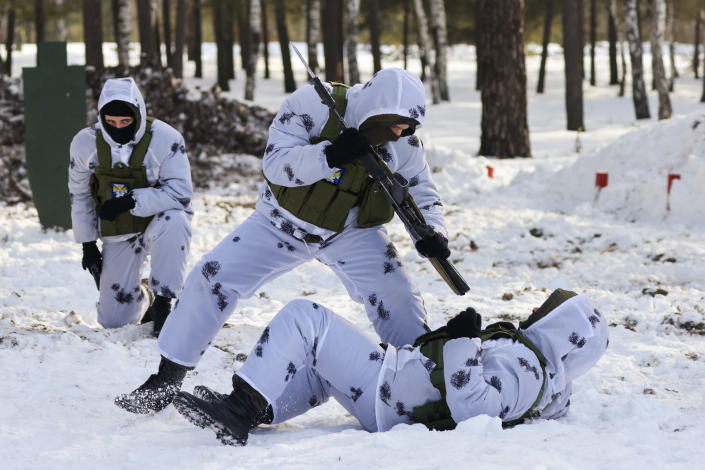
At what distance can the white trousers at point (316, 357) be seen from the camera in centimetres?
→ 303

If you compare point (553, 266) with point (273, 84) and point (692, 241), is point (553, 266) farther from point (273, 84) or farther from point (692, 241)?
point (273, 84)

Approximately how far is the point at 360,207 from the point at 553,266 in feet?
11.8

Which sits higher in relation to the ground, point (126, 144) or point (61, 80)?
point (61, 80)

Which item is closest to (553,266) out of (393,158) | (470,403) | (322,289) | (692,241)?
(692,241)

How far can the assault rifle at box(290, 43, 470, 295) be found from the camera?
3443mm

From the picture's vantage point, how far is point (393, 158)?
3752mm

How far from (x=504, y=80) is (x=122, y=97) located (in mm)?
8266

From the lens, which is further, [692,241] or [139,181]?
[692,241]

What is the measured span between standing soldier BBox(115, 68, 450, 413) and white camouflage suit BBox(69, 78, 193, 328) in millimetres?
1260

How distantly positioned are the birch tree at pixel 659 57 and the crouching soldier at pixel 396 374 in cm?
1614

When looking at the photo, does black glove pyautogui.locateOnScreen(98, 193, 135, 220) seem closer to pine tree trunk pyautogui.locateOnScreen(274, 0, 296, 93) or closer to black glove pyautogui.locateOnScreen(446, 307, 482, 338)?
black glove pyautogui.locateOnScreen(446, 307, 482, 338)

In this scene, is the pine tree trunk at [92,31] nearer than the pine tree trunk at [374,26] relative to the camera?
Yes

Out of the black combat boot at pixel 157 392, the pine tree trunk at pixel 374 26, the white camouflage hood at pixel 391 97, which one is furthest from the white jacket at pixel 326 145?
the pine tree trunk at pixel 374 26

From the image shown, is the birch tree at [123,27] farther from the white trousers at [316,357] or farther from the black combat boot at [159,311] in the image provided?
the white trousers at [316,357]
